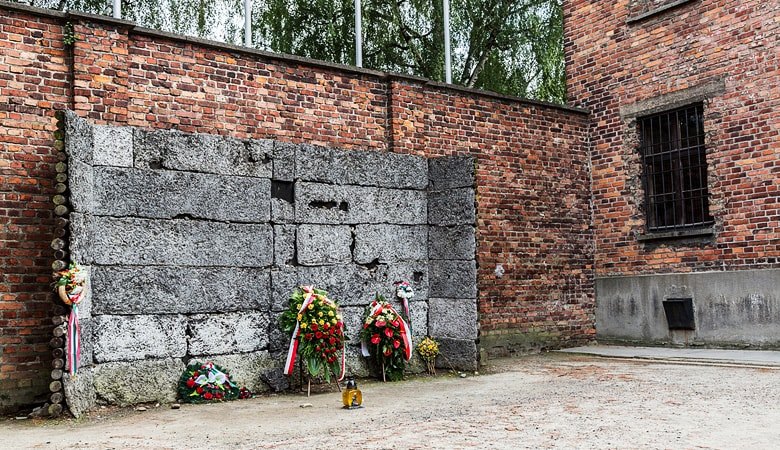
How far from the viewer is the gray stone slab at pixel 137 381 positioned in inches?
275

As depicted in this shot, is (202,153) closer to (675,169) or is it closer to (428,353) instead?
(428,353)

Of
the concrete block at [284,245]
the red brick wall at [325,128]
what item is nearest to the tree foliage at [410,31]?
the red brick wall at [325,128]

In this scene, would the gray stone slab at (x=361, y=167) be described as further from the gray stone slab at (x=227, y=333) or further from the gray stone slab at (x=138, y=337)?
the gray stone slab at (x=138, y=337)

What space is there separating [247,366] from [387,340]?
1.68 m

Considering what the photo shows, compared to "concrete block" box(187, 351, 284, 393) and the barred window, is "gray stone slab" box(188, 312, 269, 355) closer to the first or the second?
"concrete block" box(187, 351, 284, 393)

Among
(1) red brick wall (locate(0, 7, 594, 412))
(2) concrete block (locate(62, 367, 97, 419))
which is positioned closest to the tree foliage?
(1) red brick wall (locate(0, 7, 594, 412))

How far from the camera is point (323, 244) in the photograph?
8617 millimetres

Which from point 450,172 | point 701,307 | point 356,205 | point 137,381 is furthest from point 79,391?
point 701,307

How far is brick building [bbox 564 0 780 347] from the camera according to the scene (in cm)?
1019

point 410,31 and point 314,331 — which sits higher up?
point 410,31

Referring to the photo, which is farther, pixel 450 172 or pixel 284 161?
pixel 450 172

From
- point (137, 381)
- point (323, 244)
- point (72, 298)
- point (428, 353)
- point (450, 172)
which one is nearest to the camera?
point (72, 298)

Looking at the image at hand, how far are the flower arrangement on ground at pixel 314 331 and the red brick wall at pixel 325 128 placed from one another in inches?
87.1

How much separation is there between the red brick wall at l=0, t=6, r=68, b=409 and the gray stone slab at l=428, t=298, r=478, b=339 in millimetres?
4451
